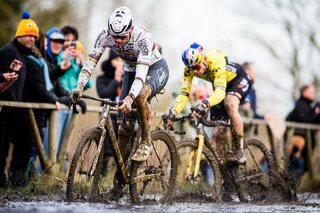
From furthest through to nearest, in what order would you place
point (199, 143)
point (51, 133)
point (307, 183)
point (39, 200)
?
1. point (307, 183)
2. point (51, 133)
3. point (199, 143)
4. point (39, 200)

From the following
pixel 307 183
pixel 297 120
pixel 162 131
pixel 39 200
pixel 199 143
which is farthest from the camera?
pixel 297 120

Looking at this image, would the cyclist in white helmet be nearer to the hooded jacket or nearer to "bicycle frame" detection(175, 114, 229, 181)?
"bicycle frame" detection(175, 114, 229, 181)

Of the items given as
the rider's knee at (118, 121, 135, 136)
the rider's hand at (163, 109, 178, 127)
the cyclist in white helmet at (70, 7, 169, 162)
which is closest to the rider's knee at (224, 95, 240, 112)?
the rider's hand at (163, 109, 178, 127)

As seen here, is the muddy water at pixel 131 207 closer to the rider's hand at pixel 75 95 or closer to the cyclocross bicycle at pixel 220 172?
the cyclocross bicycle at pixel 220 172

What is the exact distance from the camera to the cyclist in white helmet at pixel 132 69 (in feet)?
33.8

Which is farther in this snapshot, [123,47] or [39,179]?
[39,179]

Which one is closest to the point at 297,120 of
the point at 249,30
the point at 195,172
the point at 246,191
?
the point at 246,191

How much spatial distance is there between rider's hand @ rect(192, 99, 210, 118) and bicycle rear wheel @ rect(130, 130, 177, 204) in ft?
2.33

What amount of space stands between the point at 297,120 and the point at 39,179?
8.27 metres

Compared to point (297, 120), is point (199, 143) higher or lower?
lower

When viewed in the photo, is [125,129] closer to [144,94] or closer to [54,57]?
[144,94]

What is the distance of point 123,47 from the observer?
1072 cm

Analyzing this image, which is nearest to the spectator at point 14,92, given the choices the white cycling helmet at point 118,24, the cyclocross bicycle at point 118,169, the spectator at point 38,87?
the spectator at point 38,87

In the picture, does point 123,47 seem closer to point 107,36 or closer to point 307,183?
point 107,36
